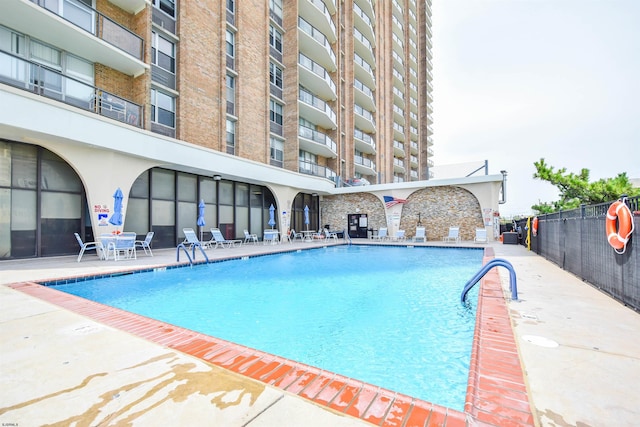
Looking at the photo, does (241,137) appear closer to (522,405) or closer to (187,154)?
(187,154)

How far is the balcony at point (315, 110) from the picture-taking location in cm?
1916

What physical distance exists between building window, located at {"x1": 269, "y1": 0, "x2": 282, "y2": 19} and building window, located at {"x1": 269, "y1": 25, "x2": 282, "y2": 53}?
98 cm

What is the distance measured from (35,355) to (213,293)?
10.7 feet

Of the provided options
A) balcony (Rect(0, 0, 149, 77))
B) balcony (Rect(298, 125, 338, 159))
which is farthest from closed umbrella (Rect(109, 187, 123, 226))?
balcony (Rect(298, 125, 338, 159))

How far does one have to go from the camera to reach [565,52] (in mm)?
10539

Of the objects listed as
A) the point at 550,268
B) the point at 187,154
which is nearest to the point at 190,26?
the point at 187,154

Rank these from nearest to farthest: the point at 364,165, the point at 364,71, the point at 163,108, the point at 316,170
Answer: the point at 163,108, the point at 316,170, the point at 364,71, the point at 364,165

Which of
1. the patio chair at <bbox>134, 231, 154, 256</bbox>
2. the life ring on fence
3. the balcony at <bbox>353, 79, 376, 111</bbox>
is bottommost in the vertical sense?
the patio chair at <bbox>134, 231, 154, 256</bbox>

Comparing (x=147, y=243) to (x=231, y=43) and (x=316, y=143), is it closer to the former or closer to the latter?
(x=231, y=43)

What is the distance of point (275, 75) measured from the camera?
59.7 ft

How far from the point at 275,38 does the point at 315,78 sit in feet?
11.2

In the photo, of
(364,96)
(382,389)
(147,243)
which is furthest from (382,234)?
(382,389)

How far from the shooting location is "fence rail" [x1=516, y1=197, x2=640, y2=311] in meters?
3.68

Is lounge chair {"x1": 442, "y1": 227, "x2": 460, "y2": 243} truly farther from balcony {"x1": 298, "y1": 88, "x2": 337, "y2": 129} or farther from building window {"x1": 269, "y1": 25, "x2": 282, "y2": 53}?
building window {"x1": 269, "y1": 25, "x2": 282, "y2": 53}
